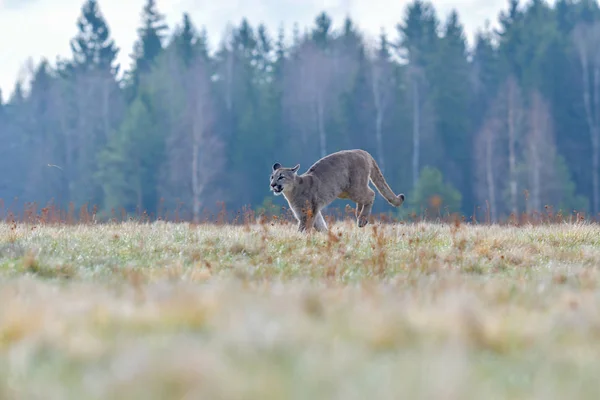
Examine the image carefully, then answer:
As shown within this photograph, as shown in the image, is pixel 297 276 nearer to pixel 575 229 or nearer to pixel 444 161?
pixel 575 229

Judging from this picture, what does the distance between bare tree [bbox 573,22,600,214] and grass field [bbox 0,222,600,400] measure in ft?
142

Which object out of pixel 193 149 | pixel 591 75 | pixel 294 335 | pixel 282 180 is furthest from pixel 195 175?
pixel 294 335

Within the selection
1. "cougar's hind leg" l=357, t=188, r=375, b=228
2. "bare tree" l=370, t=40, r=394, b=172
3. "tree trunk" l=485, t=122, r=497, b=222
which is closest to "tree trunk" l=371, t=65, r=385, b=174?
"bare tree" l=370, t=40, r=394, b=172

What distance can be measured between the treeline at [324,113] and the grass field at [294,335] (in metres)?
37.0

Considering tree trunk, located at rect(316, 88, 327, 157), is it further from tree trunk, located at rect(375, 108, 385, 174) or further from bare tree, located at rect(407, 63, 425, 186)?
bare tree, located at rect(407, 63, 425, 186)

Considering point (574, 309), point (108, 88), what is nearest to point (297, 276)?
point (574, 309)

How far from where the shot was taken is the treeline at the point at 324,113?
155ft

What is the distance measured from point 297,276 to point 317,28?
50439 mm

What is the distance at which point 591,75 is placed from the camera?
51719 millimetres

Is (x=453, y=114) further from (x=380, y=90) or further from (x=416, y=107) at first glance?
(x=380, y=90)

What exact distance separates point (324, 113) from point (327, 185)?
37.1 m

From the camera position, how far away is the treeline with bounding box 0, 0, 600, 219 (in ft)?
155

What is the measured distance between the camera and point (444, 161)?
50.2 m

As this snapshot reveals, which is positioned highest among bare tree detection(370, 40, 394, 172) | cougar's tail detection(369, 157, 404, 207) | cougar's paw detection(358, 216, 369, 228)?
bare tree detection(370, 40, 394, 172)
